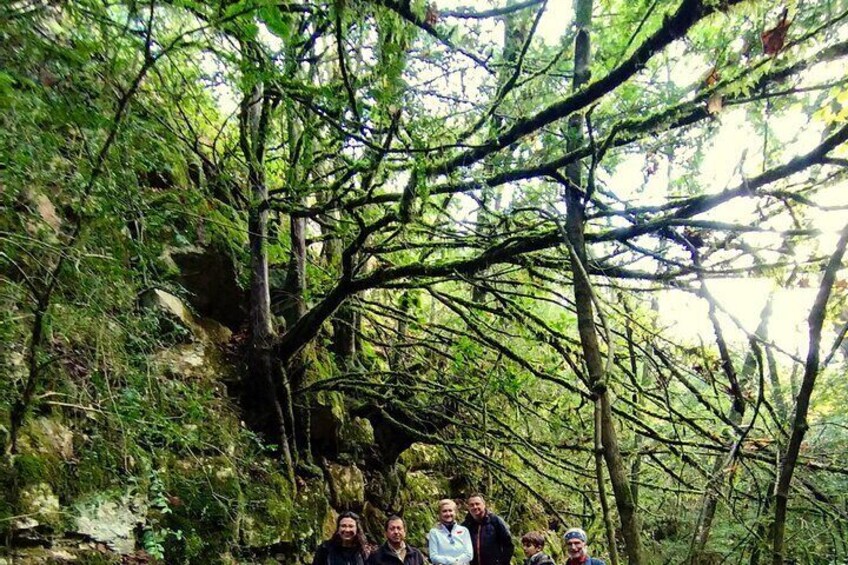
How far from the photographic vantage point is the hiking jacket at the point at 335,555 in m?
4.30

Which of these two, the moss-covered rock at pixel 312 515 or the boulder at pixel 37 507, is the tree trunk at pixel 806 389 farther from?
the moss-covered rock at pixel 312 515

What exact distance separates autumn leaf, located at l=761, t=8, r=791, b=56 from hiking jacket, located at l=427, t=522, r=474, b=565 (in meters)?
4.21

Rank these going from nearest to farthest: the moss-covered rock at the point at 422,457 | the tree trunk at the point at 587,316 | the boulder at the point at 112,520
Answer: the tree trunk at the point at 587,316 < the boulder at the point at 112,520 < the moss-covered rock at the point at 422,457

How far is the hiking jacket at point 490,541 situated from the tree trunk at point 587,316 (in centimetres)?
266

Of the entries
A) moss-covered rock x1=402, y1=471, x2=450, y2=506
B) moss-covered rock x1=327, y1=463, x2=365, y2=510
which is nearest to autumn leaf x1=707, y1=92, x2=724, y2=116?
moss-covered rock x1=327, y1=463, x2=365, y2=510

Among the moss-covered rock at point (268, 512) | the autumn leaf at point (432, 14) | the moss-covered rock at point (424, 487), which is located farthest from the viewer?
the moss-covered rock at point (424, 487)

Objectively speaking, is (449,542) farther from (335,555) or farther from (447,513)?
(335,555)

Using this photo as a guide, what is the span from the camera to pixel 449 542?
467cm

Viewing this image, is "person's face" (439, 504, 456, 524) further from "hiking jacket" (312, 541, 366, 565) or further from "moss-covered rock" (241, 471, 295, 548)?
"moss-covered rock" (241, 471, 295, 548)

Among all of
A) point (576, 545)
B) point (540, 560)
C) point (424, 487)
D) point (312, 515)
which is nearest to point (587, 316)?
point (576, 545)

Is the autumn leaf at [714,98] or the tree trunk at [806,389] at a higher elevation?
the autumn leaf at [714,98]

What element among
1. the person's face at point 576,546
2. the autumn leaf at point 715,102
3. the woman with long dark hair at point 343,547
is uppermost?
the autumn leaf at point 715,102

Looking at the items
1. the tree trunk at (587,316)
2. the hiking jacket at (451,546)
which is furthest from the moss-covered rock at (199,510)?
the tree trunk at (587,316)

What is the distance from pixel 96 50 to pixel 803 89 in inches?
120
